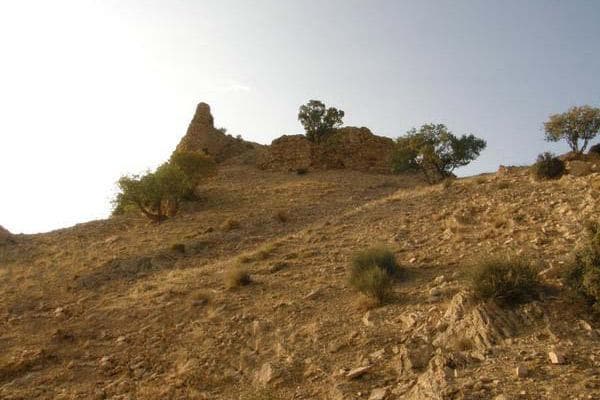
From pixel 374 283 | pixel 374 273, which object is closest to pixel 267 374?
pixel 374 283

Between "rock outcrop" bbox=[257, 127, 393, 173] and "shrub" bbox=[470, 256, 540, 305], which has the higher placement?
"rock outcrop" bbox=[257, 127, 393, 173]

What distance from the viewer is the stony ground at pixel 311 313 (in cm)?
722

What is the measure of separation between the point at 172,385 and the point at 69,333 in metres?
4.14

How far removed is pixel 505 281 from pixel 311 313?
387 centimetres

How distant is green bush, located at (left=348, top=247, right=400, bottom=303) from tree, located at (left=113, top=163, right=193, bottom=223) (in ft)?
49.0

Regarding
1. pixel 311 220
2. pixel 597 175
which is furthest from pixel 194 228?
pixel 597 175

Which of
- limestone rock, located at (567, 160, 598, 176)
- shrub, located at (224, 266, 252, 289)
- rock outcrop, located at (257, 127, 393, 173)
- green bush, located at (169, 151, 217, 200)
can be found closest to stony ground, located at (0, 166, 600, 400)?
shrub, located at (224, 266, 252, 289)

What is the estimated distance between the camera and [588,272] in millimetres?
7781

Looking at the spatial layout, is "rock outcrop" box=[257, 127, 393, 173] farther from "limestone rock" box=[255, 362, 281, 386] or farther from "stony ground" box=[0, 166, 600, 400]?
"limestone rock" box=[255, 362, 281, 386]

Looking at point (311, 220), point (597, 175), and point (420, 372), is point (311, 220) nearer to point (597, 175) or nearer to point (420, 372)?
point (597, 175)

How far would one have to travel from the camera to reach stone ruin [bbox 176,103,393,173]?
36.1 metres

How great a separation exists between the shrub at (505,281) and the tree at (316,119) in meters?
30.5

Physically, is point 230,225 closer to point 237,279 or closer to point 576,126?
point 237,279

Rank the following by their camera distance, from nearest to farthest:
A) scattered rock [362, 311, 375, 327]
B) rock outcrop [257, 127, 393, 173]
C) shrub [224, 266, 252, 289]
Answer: scattered rock [362, 311, 375, 327]
shrub [224, 266, 252, 289]
rock outcrop [257, 127, 393, 173]
